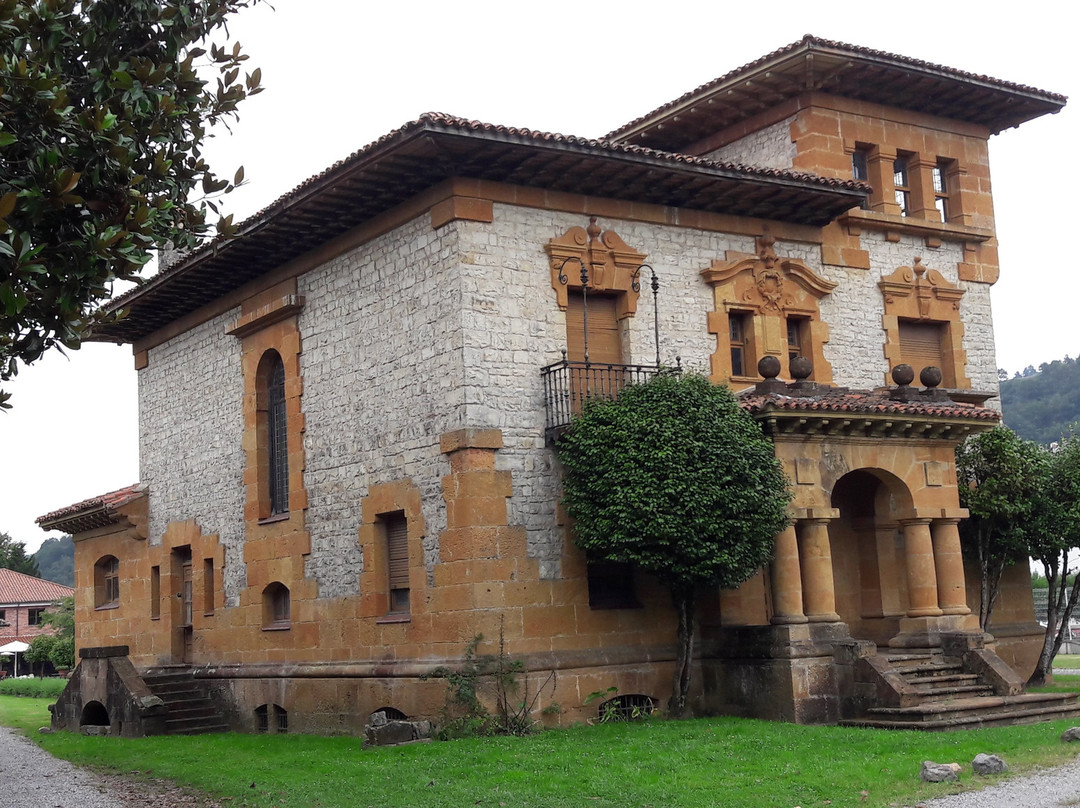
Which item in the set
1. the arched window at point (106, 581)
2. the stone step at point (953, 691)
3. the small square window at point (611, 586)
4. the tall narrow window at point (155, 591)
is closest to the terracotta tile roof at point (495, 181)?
the small square window at point (611, 586)

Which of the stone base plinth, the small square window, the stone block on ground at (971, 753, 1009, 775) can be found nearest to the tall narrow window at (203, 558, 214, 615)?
the small square window

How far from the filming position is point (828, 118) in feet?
71.9

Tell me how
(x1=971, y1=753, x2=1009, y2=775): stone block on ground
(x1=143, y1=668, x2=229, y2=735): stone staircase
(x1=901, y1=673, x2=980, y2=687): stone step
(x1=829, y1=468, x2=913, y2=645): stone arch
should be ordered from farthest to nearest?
(x1=143, y1=668, x2=229, y2=735): stone staircase < (x1=829, y1=468, x2=913, y2=645): stone arch < (x1=901, y1=673, x2=980, y2=687): stone step < (x1=971, y1=753, x2=1009, y2=775): stone block on ground

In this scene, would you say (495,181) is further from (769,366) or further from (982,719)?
(982,719)

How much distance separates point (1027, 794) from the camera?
1145 centimetres

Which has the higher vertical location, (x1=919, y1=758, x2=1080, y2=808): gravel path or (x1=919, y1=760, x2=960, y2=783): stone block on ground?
(x1=919, y1=760, x2=960, y2=783): stone block on ground

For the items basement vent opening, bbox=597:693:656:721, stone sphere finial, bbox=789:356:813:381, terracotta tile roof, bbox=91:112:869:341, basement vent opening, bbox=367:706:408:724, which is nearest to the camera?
terracotta tile roof, bbox=91:112:869:341

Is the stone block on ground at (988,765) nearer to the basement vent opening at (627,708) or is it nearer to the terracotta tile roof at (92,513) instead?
the basement vent opening at (627,708)

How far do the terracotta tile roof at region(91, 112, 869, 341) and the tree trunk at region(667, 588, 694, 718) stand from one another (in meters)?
6.09

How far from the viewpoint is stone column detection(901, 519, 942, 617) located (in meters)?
18.7

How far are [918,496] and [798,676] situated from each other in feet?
11.8

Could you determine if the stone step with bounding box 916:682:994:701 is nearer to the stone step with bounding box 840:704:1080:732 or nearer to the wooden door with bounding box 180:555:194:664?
the stone step with bounding box 840:704:1080:732

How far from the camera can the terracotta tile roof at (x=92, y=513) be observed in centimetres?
2655

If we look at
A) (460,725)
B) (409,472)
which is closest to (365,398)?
(409,472)
